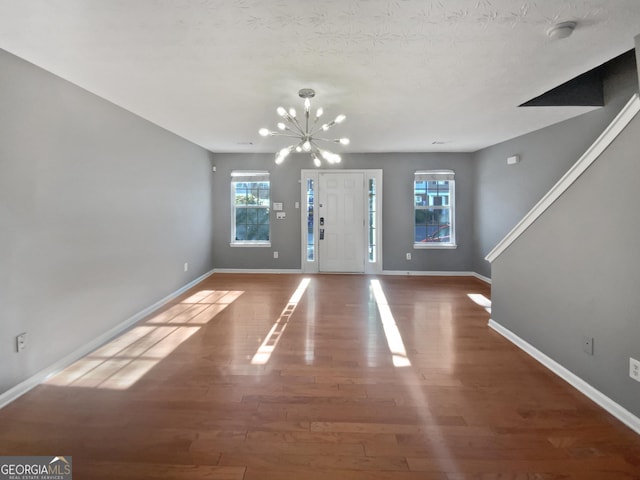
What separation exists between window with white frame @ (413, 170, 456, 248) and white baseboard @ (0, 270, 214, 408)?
14.8ft

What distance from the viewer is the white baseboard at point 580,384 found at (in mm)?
1735

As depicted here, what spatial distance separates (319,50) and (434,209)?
14.5 feet

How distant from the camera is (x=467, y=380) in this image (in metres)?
2.22

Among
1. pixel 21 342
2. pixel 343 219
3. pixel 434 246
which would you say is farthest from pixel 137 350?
pixel 434 246

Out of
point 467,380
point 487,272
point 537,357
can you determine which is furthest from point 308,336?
point 487,272

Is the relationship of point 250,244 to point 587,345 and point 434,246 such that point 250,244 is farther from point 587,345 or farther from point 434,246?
point 587,345

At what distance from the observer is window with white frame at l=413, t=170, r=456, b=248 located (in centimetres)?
568

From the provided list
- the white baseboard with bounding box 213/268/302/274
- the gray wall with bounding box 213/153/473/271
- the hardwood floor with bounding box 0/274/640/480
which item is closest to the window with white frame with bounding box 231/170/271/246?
the gray wall with bounding box 213/153/473/271

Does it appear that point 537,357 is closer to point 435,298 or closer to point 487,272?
point 435,298

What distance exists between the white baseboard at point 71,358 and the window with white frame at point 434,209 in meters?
4.52

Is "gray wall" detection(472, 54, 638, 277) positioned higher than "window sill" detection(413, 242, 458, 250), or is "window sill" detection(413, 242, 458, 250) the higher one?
"gray wall" detection(472, 54, 638, 277)

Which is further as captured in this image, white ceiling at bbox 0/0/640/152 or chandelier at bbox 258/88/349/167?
chandelier at bbox 258/88/349/167

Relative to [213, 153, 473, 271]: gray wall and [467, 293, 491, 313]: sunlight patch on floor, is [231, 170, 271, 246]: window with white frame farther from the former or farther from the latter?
[467, 293, 491, 313]: sunlight patch on floor

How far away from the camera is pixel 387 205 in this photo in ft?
18.8
